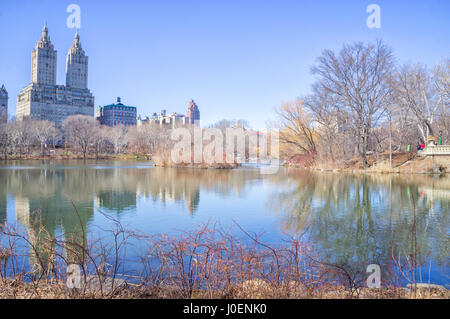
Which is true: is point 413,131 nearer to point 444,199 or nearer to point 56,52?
point 444,199

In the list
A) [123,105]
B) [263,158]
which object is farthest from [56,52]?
[263,158]

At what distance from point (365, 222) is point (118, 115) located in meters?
147

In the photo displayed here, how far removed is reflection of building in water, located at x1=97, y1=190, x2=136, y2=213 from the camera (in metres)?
10.6

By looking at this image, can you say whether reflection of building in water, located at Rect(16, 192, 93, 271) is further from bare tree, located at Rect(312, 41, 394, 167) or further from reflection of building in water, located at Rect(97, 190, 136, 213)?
bare tree, located at Rect(312, 41, 394, 167)

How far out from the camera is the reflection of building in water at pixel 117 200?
10578 mm

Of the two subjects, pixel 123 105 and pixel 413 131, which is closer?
pixel 413 131

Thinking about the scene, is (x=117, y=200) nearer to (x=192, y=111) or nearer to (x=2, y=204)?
(x=2, y=204)

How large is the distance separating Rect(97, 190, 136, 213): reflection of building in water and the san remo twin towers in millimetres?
118418

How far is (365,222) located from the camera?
8.71m

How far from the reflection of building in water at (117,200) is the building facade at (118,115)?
445ft

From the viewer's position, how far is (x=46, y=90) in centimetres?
12431

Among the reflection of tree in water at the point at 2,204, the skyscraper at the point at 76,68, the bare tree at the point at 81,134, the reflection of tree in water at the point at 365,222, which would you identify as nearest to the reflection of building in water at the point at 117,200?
the reflection of tree in water at the point at 2,204

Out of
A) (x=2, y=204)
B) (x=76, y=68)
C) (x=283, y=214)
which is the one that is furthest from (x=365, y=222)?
(x=76, y=68)
